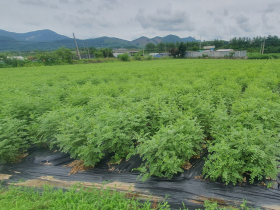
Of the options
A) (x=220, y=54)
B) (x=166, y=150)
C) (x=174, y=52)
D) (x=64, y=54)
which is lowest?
(x=166, y=150)

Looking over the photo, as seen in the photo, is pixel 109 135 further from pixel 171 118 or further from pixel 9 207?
pixel 9 207

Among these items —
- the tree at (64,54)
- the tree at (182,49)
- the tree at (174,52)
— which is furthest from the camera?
the tree at (174,52)

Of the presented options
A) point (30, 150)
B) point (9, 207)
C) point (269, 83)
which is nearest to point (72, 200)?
point (9, 207)

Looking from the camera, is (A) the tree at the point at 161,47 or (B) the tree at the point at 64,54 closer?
(B) the tree at the point at 64,54

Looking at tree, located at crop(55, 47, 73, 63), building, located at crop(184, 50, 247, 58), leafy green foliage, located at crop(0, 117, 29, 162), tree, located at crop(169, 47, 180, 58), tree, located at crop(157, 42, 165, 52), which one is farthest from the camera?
tree, located at crop(157, 42, 165, 52)

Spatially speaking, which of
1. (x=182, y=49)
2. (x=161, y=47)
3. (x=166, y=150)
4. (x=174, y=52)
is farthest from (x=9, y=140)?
(x=161, y=47)

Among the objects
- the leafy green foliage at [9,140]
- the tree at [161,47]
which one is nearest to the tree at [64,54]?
the leafy green foliage at [9,140]

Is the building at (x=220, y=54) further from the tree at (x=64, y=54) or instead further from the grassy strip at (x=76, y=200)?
the grassy strip at (x=76, y=200)

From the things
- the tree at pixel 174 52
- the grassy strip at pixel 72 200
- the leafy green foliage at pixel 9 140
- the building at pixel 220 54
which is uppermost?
the tree at pixel 174 52

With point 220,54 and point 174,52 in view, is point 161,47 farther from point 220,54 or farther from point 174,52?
point 220,54

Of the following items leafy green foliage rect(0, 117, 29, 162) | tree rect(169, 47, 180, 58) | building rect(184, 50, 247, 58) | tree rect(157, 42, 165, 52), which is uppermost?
tree rect(157, 42, 165, 52)

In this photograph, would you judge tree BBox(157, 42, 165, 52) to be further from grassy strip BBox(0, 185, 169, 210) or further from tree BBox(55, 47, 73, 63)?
grassy strip BBox(0, 185, 169, 210)

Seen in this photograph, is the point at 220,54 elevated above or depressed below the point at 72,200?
above

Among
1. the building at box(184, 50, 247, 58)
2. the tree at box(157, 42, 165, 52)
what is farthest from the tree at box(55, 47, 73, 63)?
the tree at box(157, 42, 165, 52)
